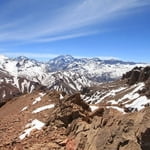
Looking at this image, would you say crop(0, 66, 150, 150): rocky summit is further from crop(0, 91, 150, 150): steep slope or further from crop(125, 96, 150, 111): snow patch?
crop(125, 96, 150, 111): snow patch

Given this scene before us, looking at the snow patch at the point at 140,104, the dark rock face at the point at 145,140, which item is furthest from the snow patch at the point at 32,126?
the snow patch at the point at 140,104

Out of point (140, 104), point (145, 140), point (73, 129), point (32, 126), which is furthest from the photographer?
point (140, 104)

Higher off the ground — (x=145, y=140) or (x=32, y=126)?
(x=145, y=140)

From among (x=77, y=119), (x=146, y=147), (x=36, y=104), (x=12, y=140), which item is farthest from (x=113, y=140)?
(x=36, y=104)

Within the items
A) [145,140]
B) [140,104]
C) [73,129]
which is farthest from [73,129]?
[140,104]

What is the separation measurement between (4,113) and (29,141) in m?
19.4

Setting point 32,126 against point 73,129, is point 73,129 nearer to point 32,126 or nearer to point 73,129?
point 73,129

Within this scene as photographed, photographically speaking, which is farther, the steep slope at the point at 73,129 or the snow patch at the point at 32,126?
the snow patch at the point at 32,126

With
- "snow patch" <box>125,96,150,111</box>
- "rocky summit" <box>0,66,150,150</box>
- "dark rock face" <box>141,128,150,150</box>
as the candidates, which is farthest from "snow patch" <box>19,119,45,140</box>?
"snow patch" <box>125,96,150,111</box>

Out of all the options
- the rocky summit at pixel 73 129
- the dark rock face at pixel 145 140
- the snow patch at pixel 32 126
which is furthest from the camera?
the snow patch at pixel 32 126

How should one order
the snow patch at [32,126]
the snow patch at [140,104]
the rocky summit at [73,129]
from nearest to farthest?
the rocky summit at [73,129] < the snow patch at [32,126] < the snow patch at [140,104]

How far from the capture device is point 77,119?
32688mm

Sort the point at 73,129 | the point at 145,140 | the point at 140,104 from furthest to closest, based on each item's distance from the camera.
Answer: the point at 140,104 → the point at 73,129 → the point at 145,140

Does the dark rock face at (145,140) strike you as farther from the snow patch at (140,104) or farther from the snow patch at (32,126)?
the snow patch at (140,104)
